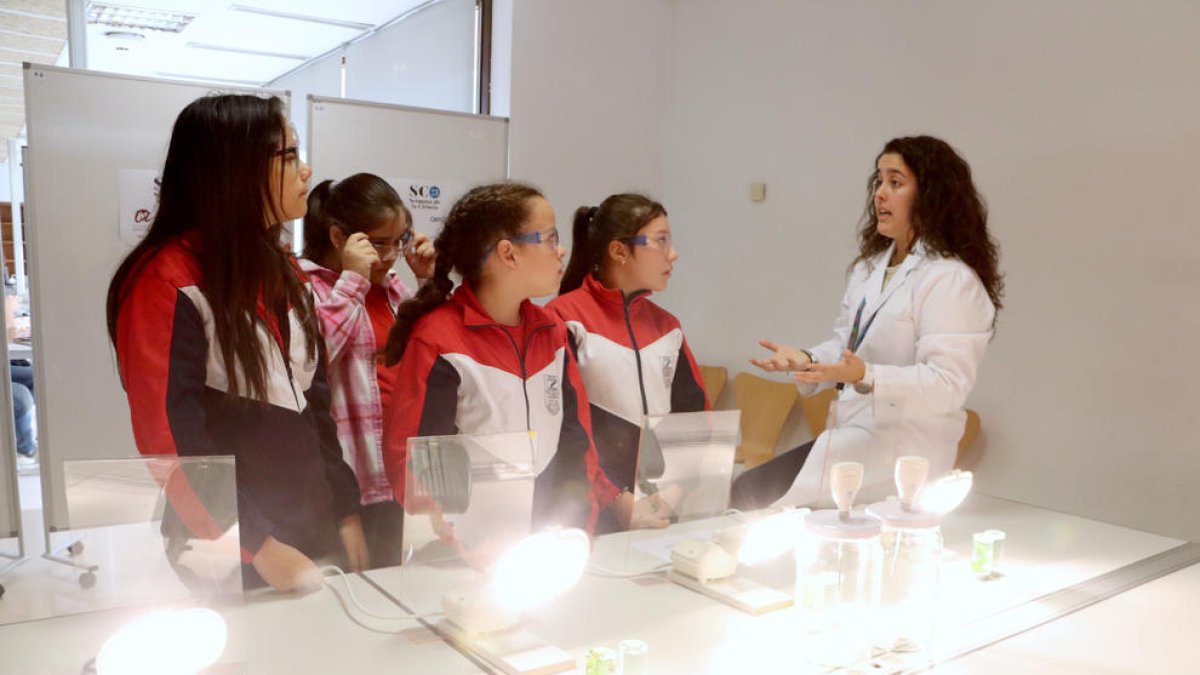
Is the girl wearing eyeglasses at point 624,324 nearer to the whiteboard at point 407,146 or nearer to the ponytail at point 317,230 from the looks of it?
the ponytail at point 317,230

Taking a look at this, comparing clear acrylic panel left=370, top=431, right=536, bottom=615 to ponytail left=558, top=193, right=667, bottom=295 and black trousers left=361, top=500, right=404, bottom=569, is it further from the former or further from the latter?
ponytail left=558, top=193, right=667, bottom=295

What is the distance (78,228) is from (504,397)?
112 inches

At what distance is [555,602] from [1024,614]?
2.93 ft

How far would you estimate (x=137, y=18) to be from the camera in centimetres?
510

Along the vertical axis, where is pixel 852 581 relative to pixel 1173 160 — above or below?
below

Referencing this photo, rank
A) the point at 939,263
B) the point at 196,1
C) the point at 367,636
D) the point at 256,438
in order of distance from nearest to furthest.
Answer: the point at 367,636, the point at 256,438, the point at 939,263, the point at 196,1

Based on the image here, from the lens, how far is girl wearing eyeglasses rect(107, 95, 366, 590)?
159 cm

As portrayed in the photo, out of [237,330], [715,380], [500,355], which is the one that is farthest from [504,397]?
[715,380]

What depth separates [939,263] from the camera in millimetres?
2506

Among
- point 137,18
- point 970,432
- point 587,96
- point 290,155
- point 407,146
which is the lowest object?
point 970,432

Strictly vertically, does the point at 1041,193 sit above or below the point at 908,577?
above

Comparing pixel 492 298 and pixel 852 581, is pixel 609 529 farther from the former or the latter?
pixel 852 581

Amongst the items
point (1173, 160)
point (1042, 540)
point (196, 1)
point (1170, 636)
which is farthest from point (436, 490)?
point (196, 1)

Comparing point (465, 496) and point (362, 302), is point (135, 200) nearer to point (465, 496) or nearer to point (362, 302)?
point (362, 302)
